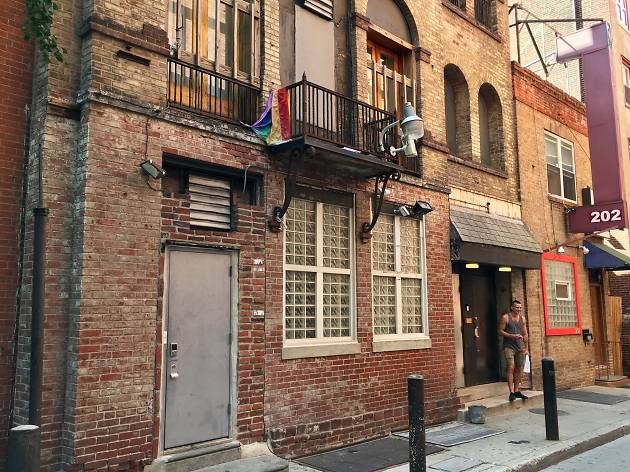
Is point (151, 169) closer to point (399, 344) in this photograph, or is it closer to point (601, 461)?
point (399, 344)

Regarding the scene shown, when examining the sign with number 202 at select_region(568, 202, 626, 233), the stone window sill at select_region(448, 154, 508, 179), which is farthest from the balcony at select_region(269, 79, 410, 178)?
the sign with number 202 at select_region(568, 202, 626, 233)

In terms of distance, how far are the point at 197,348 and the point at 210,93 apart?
3208 millimetres

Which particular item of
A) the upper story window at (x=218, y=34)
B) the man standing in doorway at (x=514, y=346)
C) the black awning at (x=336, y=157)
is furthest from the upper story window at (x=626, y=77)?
the upper story window at (x=218, y=34)

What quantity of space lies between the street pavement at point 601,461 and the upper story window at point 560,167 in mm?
7412

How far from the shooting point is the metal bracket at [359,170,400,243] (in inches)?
346

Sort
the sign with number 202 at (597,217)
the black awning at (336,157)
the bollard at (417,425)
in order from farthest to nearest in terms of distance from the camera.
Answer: the sign with number 202 at (597,217), the black awning at (336,157), the bollard at (417,425)

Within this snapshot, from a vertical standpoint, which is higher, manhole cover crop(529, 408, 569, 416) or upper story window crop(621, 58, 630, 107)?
upper story window crop(621, 58, 630, 107)

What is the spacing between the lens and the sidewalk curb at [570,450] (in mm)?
7291

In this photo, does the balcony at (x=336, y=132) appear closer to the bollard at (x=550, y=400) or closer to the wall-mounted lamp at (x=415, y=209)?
the wall-mounted lamp at (x=415, y=209)

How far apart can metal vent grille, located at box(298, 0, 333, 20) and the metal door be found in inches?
228

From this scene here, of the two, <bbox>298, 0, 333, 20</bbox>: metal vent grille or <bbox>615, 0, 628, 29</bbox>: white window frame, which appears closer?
<bbox>298, 0, 333, 20</bbox>: metal vent grille

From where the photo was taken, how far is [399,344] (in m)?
9.32

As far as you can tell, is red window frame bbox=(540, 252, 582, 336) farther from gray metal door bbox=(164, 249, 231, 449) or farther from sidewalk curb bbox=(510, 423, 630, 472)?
gray metal door bbox=(164, 249, 231, 449)

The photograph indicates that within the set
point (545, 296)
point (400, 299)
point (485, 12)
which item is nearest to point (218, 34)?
point (400, 299)
